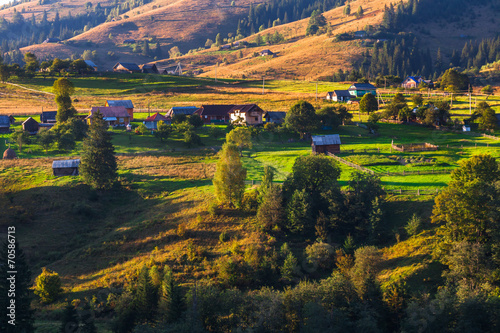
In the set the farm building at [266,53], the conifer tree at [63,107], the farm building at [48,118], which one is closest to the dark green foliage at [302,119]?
the conifer tree at [63,107]

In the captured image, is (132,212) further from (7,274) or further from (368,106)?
(368,106)

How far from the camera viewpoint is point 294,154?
57.2m

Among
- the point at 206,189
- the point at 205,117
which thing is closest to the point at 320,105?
the point at 205,117

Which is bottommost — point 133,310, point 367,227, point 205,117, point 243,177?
point 133,310

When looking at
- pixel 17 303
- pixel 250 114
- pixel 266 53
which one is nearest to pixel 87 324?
pixel 17 303

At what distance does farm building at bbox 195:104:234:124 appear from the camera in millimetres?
81188

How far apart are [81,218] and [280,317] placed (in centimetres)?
2694

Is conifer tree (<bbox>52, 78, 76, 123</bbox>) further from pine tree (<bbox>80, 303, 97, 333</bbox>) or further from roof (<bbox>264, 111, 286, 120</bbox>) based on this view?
pine tree (<bbox>80, 303, 97, 333</bbox>)

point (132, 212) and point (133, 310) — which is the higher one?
point (132, 212)

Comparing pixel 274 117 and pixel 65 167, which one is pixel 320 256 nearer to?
pixel 65 167

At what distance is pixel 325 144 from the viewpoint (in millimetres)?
55344

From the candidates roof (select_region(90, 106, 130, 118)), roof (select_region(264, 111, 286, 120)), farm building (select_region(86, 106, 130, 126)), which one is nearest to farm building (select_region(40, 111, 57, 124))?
farm building (select_region(86, 106, 130, 126))

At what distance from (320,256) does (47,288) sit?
20.5m

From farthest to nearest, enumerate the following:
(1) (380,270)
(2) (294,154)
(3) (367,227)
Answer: (2) (294,154) → (3) (367,227) → (1) (380,270)
